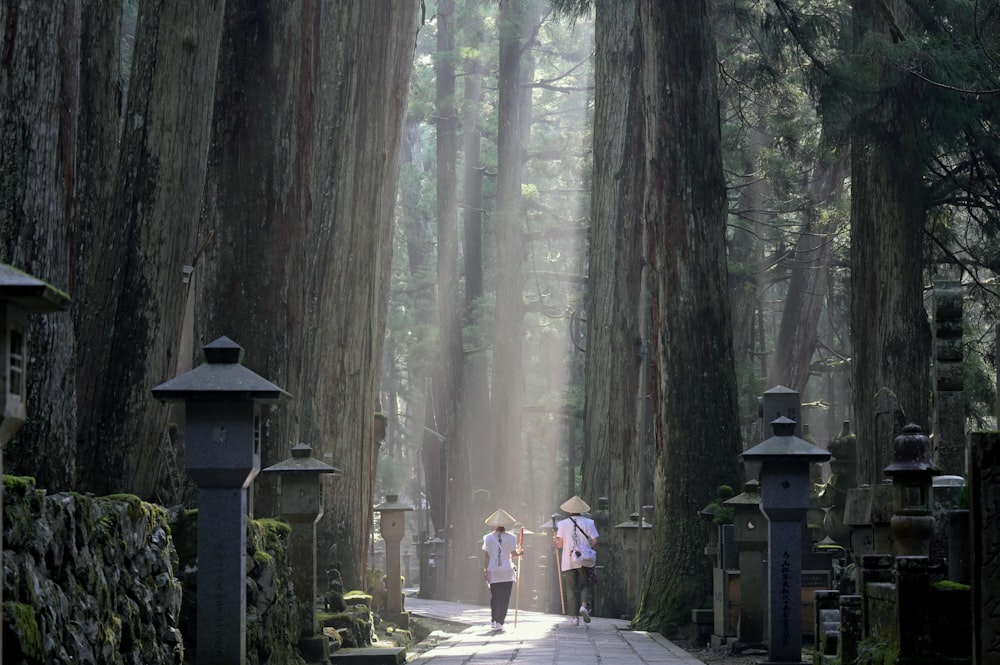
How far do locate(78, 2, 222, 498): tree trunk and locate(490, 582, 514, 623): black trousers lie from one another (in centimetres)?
905

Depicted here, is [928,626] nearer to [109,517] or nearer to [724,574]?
[109,517]

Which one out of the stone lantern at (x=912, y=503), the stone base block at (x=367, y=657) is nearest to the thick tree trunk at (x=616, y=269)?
the stone base block at (x=367, y=657)

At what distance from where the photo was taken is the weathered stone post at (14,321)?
15.0ft

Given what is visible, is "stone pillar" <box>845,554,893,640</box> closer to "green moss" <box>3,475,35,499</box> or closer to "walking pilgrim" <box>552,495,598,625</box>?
"green moss" <box>3,475,35,499</box>

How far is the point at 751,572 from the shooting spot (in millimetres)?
13969

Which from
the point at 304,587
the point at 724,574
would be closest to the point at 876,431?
the point at 724,574

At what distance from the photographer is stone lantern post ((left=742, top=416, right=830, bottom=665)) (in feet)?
39.1

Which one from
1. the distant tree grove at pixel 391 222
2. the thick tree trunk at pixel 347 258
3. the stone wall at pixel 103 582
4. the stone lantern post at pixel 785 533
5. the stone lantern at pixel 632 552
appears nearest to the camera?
the stone wall at pixel 103 582

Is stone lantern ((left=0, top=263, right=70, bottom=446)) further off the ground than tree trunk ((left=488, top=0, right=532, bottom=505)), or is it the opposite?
tree trunk ((left=488, top=0, right=532, bottom=505))

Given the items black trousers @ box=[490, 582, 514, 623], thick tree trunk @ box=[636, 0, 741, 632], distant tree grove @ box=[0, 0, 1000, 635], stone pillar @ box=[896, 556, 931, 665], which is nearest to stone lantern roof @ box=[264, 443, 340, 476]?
distant tree grove @ box=[0, 0, 1000, 635]

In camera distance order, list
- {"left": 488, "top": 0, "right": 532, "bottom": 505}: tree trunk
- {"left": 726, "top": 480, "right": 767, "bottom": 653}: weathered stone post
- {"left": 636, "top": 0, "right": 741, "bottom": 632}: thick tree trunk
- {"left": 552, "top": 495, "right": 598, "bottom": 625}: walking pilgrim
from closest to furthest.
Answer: {"left": 726, "top": 480, "right": 767, "bottom": 653}: weathered stone post → {"left": 636, "top": 0, "right": 741, "bottom": 632}: thick tree trunk → {"left": 552, "top": 495, "right": 598, "bottom": 625}: walking pilgrim → {"left": 488, "top": 0, "right": 532, "bottom": 505}: tree trunk

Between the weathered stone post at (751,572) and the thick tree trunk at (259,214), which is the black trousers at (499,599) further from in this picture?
the thick tree trunk at (259,214)

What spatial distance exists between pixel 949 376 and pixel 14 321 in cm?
976

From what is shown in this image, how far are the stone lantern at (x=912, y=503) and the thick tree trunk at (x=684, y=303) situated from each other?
7945 mm
